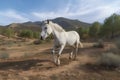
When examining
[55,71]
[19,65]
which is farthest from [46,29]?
[19,65]

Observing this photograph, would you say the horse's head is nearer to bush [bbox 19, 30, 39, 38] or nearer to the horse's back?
the horse's back

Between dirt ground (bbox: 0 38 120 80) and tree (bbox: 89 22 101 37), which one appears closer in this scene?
dirt ground (bbox: 0 38 120 80)

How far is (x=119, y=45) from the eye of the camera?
17422 mm

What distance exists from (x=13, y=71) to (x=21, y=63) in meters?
1.73

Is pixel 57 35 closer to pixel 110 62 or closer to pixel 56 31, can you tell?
pixel 56 31

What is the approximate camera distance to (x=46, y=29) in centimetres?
1294

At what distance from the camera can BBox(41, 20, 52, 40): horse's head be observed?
12.8m

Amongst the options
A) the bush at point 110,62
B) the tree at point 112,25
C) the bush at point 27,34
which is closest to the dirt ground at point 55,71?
the bush at point 110,62

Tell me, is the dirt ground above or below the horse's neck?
below

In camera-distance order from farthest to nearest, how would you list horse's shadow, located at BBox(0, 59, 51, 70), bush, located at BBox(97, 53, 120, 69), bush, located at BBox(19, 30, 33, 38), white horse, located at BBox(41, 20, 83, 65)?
bush, located at BBox(19, 30, 33, 38), horse's shadow, located at BBox(0, 59, 51, 70), bush, located at BBox(97, 53, 120, 69), white horse, located at BBox(41, 20, 83, 65)

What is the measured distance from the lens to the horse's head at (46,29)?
503 inches

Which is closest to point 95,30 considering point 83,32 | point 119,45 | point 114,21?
point 83,32

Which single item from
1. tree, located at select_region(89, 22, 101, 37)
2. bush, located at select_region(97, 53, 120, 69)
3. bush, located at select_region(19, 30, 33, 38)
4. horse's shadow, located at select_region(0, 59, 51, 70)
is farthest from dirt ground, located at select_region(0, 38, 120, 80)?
bush, located at select_region(19, 30, 33, 38)

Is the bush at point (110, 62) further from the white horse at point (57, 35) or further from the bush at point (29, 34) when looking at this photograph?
the bush at point (29, 34)
